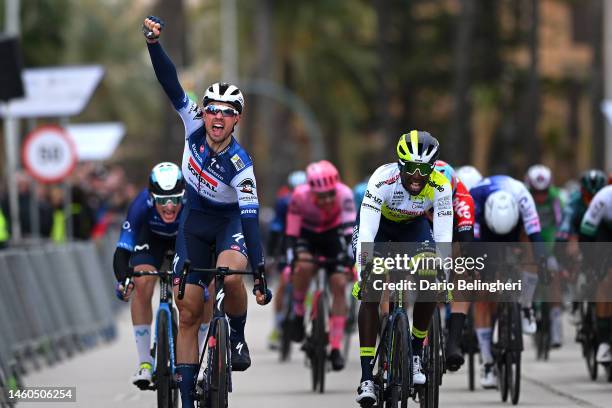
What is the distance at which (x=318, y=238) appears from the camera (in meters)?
17.3

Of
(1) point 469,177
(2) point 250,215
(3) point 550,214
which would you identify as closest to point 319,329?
(1) point 469,177

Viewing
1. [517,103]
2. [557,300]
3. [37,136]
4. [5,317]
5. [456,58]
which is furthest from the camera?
[517,103]

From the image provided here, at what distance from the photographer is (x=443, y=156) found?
4872cm

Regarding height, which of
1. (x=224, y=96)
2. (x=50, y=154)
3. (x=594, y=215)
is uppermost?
(x=50, y=154)

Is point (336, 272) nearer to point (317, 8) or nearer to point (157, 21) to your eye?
point (157, 21)

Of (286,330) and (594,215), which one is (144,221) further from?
(286,330)

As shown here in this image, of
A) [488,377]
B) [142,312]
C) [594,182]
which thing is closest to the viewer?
[142,312]

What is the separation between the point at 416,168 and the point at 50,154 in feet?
39.3

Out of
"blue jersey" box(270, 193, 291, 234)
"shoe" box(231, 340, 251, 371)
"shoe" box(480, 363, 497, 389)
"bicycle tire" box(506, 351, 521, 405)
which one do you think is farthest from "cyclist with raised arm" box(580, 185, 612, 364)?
"blue jersey" box(270, 193, 291, 234)

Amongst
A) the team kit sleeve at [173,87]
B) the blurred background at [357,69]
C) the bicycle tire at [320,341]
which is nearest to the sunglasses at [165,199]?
the team kit sleeve at [173,87]

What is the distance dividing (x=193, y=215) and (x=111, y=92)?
58096 millimetres

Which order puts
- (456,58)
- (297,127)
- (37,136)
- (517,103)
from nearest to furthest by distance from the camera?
(37,136), (456,58), (517,103), (297,127)

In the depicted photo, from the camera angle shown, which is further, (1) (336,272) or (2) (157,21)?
(1) (336,272)

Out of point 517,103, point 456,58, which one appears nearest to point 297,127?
point 517,103
